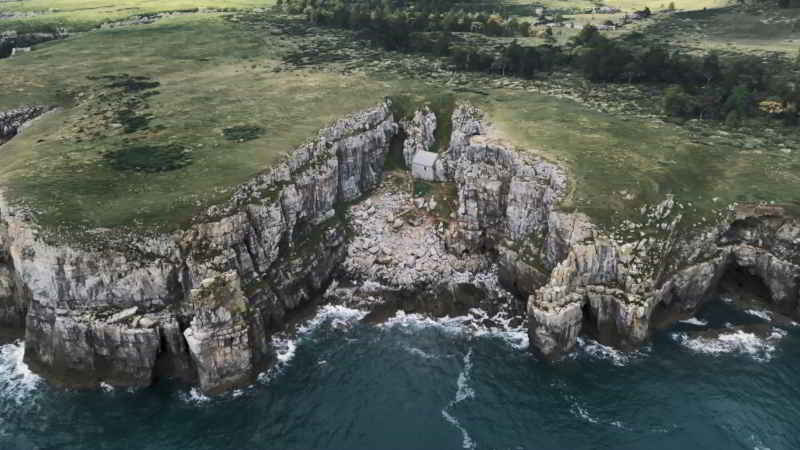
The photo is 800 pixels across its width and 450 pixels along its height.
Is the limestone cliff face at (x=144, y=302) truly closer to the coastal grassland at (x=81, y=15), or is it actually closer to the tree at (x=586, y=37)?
the tree at (x=586, y=37)

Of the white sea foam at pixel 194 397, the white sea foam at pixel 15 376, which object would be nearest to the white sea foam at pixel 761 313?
the white sea foam at pixel 194 397

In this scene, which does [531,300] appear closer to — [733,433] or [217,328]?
[733,433]

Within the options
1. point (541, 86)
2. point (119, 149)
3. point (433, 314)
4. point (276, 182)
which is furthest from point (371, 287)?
point (541, 86)

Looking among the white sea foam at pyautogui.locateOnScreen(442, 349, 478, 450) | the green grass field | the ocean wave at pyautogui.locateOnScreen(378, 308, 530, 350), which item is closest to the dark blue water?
the white sea foam at pyautogui.locateOnScreen(442, 349, 478, 450)

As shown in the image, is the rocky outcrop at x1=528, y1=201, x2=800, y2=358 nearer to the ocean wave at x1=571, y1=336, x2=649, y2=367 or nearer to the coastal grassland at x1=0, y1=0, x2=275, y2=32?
the ocean wave at x1=571, y1=336, x2=649, y2=367

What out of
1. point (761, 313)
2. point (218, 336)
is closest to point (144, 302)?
point (218, 336)

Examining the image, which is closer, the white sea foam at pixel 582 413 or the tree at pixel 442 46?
the white sea foam at pixel 582 413

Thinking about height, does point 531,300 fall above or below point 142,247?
below
